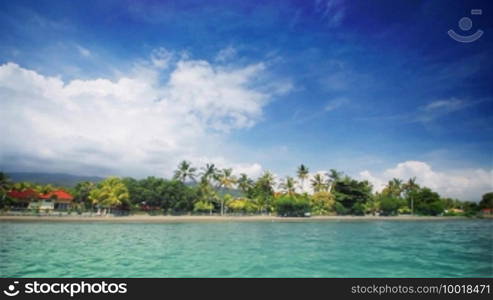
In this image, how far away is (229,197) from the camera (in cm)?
6334

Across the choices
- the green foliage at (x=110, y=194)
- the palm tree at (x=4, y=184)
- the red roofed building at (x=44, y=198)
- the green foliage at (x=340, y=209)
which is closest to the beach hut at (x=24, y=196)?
the red roofed building at (x=44, y=198)

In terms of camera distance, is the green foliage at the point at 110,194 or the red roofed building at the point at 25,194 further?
the red roofed building at the point at 25,194

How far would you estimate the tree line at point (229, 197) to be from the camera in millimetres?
57047

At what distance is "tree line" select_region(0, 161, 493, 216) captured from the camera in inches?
2246

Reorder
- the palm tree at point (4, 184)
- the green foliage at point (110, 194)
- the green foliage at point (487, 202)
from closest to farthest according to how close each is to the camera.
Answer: the palm tree at point (4, 184) < the green foliage at point (110, 194) < the green foliage at point (487, 202)

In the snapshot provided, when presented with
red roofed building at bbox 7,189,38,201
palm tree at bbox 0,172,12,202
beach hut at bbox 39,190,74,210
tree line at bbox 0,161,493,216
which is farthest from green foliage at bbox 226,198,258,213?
palm tree at bbox 0,172,12,202

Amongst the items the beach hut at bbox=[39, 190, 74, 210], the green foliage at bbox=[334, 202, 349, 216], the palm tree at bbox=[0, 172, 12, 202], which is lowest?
the green foliage at bbox=[334, 202, 349, 216]

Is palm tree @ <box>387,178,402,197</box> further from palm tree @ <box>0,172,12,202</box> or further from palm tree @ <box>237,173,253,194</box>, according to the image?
palm tree @ <box>0,172,12,202</box>

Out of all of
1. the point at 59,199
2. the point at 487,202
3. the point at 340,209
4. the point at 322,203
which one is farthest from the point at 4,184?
the point at 487,202

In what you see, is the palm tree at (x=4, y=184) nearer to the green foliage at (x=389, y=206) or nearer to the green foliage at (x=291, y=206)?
the green foliage at (x=291, y=206)

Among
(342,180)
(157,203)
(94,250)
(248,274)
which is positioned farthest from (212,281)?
(342,180)

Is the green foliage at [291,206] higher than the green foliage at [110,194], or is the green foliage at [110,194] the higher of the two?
the green foliage at [110,194]

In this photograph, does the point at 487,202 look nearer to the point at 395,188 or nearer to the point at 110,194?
the point at 395,188

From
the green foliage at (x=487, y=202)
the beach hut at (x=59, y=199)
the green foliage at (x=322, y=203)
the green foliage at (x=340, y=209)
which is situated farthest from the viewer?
the green foliage at (x=487, y=202)
